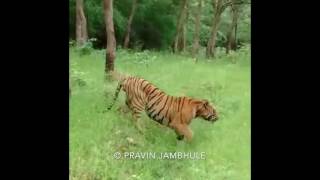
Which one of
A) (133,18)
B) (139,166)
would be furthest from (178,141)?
(133,18)

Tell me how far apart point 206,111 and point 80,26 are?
1.20m

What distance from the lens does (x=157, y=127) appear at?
7.68 metres

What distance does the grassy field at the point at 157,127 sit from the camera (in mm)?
7488

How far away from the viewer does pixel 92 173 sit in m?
7.48

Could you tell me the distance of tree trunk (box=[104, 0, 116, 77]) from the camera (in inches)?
301

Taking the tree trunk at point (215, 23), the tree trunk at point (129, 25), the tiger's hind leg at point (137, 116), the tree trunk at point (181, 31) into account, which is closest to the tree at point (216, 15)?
the tree trunk at point (215, 23)

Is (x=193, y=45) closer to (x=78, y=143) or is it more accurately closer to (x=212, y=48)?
(x=212, y=48)

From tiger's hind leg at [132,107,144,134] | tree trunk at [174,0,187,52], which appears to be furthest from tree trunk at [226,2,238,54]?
tiger's hind leg at [132,107,144,134]

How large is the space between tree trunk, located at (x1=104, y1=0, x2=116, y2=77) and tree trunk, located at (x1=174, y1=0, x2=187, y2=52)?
0.50 m

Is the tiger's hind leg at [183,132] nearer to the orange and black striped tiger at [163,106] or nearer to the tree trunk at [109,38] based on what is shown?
the orange and black striped tiger at [163,106]

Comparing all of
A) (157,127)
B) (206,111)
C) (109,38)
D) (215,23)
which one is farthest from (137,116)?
(215,23)

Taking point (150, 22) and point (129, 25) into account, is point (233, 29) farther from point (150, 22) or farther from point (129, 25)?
point (129, 25)

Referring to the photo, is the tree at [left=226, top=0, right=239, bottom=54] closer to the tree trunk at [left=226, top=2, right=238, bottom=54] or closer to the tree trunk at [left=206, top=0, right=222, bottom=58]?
the tree trunk at [left=226, top=2, right=238, bottom=54]

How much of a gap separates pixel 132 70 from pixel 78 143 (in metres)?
0.72
